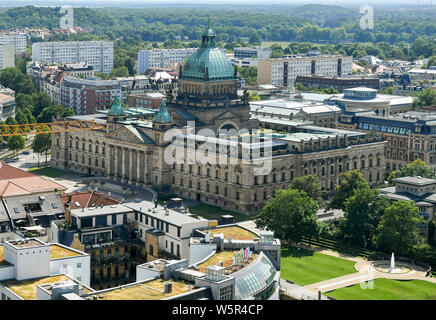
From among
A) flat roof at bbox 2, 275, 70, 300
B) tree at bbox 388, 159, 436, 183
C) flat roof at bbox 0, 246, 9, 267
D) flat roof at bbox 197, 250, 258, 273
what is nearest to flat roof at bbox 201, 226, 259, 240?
flat roof at bbox 197, 250, 258, 273

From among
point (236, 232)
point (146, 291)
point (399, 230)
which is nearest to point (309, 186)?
point (399, 230)

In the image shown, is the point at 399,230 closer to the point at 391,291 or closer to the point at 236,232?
the point at 391,291

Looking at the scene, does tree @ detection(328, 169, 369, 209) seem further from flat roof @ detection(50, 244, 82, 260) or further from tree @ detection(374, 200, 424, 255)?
flat roof @ detection(50, 244, 82, 260)

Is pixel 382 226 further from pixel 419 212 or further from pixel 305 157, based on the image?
pixel 305 157

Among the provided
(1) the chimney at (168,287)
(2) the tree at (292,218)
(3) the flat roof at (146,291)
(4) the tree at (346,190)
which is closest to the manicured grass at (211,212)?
(4) the tree at (346,190)
